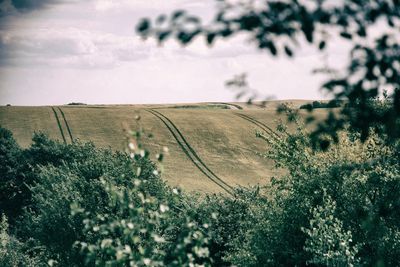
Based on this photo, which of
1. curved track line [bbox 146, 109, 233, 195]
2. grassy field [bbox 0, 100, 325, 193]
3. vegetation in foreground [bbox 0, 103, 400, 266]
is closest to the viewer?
vegetation in foreground [bbox 0, 103, 400, 266]

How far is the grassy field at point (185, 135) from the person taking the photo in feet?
269

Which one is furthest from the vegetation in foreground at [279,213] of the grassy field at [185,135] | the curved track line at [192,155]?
the grassy field at [185,135]

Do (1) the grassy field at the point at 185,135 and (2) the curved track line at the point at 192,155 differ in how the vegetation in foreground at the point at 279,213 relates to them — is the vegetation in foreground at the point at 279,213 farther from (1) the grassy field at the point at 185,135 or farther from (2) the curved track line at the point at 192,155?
(1) the grassy field at the point at 185,135

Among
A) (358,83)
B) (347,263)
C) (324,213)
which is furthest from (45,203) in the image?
(358,83)

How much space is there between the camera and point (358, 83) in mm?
5848

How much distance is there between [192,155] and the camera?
3479 inches

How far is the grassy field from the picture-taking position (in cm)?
8210

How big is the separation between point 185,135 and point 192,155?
7941 millimetres

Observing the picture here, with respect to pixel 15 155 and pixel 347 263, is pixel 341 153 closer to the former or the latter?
pixel 347 263

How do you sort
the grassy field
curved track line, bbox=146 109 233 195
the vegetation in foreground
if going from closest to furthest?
the vegetation in foreground
curved track line, bbox=146 109 233 195
the grassy field

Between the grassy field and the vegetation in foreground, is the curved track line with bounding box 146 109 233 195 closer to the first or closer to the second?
the grassy field

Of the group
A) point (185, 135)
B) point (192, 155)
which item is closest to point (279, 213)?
point (192, 155)

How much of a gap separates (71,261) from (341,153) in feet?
56.0

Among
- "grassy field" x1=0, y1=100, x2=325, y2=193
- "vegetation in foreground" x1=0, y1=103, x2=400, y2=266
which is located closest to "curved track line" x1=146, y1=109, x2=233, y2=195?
"grassy field" x1=0, y1=100, x2=325, y2=193
